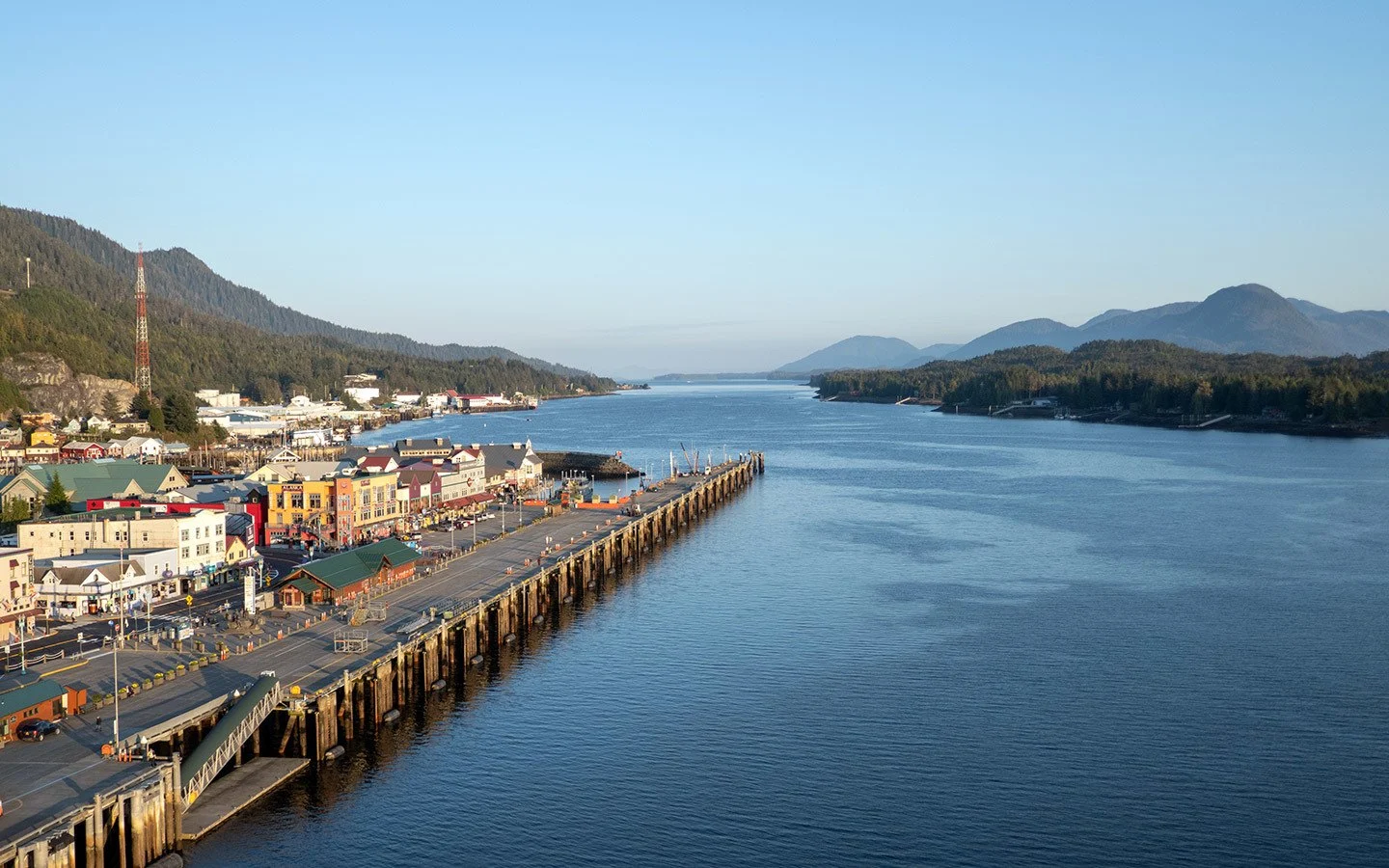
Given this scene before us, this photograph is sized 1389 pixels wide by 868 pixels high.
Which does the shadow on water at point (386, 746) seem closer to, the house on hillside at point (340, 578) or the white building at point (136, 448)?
the house on hillside at point (340, 578)

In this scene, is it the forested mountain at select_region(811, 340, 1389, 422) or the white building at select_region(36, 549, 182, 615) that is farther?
the forested mountain at select_region(811, 340, 1389, 422)

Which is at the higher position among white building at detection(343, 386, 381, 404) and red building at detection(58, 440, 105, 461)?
white building at detection(343, 386, 381, 404)

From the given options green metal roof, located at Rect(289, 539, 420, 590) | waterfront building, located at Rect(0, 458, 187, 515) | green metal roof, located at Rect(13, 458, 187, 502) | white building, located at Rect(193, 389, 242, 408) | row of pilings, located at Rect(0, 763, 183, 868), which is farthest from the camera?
white building, located at Rect(193, 389, 242, 408)

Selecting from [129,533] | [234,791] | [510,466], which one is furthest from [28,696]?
[510,466]

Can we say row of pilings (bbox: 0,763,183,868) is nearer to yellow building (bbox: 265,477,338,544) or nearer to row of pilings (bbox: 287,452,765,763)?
row of pilings (bbox: 287,452,765,763)

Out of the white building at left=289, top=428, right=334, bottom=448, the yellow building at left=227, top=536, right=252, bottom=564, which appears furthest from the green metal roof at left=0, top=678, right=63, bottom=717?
the white building at left=289, top=428, right=334, bottom=448

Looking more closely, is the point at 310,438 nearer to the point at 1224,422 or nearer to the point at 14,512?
the point at 14,512
